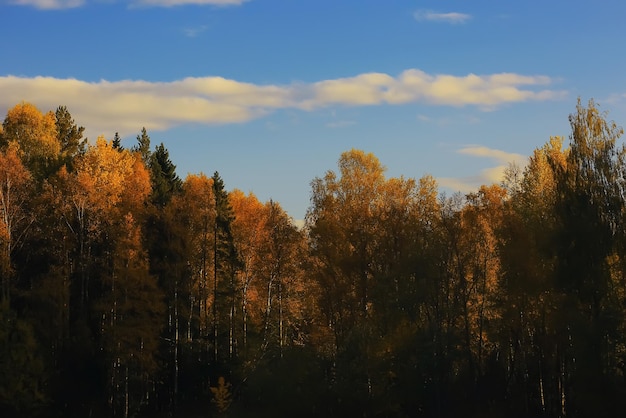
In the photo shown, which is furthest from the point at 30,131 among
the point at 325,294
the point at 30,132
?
the point at 325,294

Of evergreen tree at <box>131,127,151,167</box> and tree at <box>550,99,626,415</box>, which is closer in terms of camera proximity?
tree at <box>550,99,626,415</box>

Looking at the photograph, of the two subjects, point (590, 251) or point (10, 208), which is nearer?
point (590, 251)

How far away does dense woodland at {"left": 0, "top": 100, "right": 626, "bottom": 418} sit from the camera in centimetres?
3681

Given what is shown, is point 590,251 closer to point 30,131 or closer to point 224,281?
point 224,281

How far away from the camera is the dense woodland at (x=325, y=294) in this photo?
36812mm

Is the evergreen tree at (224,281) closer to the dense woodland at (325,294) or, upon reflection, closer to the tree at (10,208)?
the dense woodland at (325,294)

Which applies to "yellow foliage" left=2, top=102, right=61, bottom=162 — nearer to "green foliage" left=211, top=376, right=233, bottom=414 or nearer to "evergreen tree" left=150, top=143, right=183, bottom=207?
"evergreen tree" left=150, top=143, right=183, bottom=207

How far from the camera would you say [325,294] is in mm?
45188

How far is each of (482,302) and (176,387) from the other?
65.4 ft

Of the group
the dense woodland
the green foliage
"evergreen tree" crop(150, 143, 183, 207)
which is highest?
"evergreen tree" crop(150, 143, 183, 207)

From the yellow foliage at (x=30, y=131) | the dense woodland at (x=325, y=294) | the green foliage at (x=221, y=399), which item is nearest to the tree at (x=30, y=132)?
the yellow foliage at (x=30, y=131)

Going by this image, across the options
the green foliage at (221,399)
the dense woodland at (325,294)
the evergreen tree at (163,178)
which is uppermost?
the evergreen tree at (163,178)

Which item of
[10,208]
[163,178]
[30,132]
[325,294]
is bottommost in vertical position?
[325,294]

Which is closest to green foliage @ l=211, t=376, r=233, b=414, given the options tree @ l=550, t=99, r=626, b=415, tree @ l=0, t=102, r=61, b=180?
tree @ l=550, t=99, r=626, b=415
